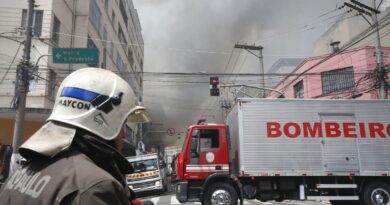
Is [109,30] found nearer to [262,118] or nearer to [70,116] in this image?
[262,118]

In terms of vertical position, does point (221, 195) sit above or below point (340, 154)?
below

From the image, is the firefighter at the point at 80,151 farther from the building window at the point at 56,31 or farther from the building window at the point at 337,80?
the building window at the point at 337,80

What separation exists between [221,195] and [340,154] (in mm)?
3937

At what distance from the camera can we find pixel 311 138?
1177 centimetres

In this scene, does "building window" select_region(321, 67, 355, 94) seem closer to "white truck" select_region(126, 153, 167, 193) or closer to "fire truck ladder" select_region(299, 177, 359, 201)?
"white truck" select_region(126, 153, 167, 193)

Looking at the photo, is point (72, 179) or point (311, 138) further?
point (311, 138)

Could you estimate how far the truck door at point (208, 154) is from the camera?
1151 centimetres

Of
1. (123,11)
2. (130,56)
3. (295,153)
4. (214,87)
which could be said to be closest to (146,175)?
(214,87)

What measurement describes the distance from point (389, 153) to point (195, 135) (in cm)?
610

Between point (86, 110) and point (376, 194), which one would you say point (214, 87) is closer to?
point (376, 194)

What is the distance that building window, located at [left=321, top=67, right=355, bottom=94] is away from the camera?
1082 inches

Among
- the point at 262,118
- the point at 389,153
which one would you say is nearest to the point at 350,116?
the point at 389,153

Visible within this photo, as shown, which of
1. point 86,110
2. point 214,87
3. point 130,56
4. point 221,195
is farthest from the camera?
point 130,56

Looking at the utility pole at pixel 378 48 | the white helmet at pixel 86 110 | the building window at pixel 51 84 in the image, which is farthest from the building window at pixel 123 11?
the white helmet at pixel 86 110
